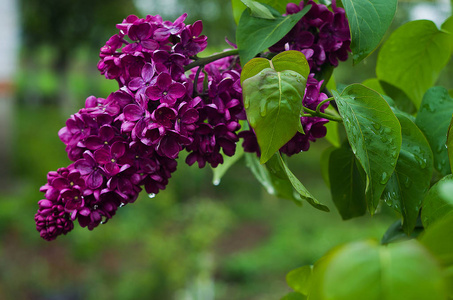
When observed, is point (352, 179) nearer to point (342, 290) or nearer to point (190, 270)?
point (342, 290)

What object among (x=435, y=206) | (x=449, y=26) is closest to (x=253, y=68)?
(x=435, y=206)

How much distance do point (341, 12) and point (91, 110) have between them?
0.17 metres

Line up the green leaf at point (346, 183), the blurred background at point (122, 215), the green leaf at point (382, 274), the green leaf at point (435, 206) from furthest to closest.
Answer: the blurred background at point (122, 215)
the green leaf at point (346, 183)
the green leaf at point (435, 206)
the green leaf at point (382, 274)

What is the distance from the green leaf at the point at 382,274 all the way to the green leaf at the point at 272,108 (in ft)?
0.32

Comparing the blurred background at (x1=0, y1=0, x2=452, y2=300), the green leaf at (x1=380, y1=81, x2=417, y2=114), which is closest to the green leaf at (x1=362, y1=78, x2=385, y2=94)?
the green leaf at (x1=380, y1=81, x2=417, y2=114)

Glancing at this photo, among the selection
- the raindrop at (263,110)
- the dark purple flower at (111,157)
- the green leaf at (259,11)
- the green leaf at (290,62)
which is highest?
the green leaf at (259,11)

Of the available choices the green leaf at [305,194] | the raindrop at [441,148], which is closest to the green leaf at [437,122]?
the raindrop at [441,148]

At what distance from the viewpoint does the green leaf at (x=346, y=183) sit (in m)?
0.35

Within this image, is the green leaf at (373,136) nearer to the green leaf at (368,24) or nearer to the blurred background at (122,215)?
the green leaf at (368,24)

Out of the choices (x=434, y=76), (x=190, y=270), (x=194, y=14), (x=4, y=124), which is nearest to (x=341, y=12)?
(x=434, y=76)

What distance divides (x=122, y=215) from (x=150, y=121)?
3458 mm

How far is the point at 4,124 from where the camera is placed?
3826mm

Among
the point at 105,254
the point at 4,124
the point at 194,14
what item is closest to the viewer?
the point at 105,254

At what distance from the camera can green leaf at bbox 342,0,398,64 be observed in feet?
0.93
